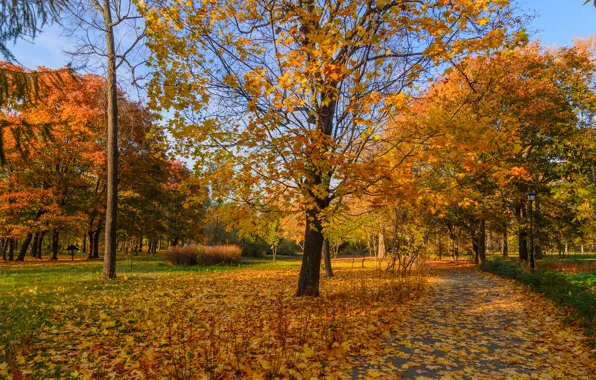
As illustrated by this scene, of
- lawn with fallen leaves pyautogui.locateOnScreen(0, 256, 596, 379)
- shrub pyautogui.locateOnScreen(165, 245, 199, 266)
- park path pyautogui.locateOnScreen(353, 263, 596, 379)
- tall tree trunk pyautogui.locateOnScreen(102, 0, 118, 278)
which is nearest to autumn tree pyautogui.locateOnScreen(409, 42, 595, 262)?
park path pyautogui.locateOnScreen(353, 263, 596, 379)

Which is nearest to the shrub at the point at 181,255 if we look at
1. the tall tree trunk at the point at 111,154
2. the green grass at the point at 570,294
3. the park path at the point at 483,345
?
the tall tree trunk at the point at 111,154

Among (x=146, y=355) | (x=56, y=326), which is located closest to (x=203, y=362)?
(x=146, y=355)

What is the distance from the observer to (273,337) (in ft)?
14.3

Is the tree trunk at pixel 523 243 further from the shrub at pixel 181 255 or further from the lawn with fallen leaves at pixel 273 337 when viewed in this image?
the shrub at pixel 181 255

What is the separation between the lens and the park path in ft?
12.3

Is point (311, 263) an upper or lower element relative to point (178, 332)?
upper

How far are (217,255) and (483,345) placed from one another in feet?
54.9

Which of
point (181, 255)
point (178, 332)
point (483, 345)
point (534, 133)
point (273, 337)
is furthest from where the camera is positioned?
point (181, 255)

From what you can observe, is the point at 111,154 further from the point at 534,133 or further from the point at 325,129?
the point at 534,133

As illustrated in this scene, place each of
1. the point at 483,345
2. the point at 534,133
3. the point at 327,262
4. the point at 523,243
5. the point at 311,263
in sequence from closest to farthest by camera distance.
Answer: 1. the point at 483,345
2. the point at 311,263
3. the point at 327,262
4. the point at 534,133
5. the point at 523,243

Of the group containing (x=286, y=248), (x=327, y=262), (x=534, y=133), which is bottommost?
(x=286, y=248)

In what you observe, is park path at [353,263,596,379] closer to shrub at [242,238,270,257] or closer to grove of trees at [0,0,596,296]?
grove of trees at [0,0,596,296]

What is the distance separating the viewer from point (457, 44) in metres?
4.42

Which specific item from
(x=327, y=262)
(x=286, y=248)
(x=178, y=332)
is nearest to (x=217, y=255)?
(x=327, y=262)
